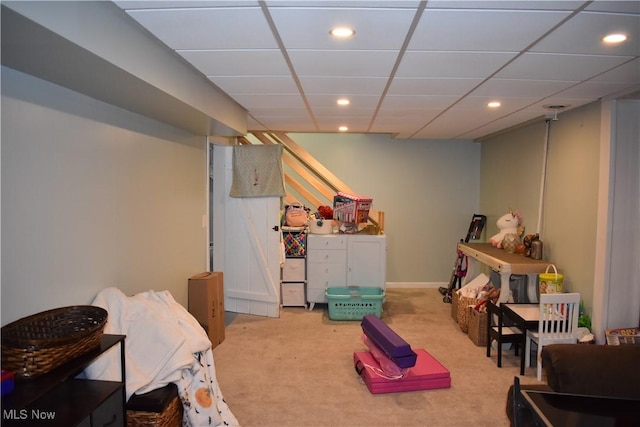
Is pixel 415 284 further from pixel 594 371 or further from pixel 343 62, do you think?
pixel 343 62

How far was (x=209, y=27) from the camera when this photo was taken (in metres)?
1.89

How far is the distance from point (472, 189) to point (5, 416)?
584 centimetres

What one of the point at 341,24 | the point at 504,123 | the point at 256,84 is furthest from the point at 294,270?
the point at 341,24

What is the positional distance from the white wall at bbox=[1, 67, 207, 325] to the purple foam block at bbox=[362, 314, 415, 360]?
5.55 ft

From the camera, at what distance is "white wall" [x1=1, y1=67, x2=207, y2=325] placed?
182cm

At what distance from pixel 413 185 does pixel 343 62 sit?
3919 mm

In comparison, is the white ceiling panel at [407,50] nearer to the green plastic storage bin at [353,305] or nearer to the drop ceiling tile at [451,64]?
the drop ceiling tile at [451,64]

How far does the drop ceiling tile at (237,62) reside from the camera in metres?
2.24

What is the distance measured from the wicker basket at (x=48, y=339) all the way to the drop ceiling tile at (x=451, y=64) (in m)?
2.08

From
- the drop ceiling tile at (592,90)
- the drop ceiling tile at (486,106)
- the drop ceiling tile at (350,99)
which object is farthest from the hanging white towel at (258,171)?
the drop ceiling tile at (592,90)

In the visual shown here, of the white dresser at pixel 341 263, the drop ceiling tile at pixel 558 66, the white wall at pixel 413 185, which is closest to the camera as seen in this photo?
the drop ceiling tile at pixel 558 66

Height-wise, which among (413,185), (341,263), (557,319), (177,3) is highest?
(177,3)

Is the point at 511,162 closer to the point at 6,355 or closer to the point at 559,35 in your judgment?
the point at 559,35

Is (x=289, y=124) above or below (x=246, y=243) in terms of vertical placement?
above
